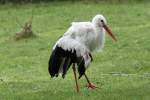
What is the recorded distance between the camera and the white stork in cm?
1180

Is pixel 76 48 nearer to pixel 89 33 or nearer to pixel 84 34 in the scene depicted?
pixel 84 34

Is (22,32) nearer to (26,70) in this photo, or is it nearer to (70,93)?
(26,70)

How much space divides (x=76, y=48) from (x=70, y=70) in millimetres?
7133

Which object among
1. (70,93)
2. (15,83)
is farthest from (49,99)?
(15,83)

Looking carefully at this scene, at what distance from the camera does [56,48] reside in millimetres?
11945

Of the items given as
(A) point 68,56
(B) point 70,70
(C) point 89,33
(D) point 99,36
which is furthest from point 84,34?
Answer: (B) point 70,70

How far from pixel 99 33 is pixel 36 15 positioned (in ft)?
71.7

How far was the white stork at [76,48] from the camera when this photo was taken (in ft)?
38.7

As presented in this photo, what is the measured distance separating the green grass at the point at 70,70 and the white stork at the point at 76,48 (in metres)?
0.60

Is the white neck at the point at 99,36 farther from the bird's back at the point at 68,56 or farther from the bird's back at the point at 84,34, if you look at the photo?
the bird's back at the point at 68,56

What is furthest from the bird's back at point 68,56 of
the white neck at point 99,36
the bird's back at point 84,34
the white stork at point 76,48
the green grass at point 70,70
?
the green grass at point 70,70

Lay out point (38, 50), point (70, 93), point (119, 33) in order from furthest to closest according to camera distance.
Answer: point (119, 33), point (38, 50), point (70, 93)

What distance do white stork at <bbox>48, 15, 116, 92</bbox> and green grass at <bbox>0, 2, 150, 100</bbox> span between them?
1.98ft

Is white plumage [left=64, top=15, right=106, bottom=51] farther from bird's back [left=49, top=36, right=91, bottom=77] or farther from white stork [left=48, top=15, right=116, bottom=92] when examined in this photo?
bird's back [left=49, top=36, right=91, bottom=77]
